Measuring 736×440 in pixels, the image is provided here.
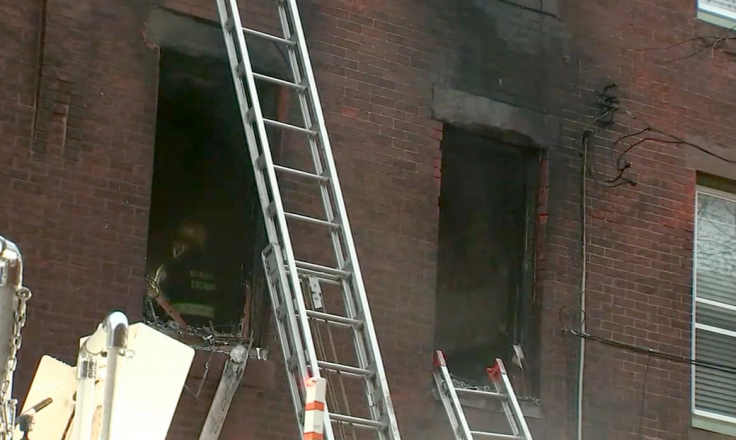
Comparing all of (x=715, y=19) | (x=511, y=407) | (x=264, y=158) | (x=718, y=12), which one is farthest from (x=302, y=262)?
(x=718, y=12)

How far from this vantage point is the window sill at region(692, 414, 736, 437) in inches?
429

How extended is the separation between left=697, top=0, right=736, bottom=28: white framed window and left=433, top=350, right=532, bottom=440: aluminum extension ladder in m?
3.72

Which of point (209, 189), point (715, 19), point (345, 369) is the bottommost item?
point (345, 369)

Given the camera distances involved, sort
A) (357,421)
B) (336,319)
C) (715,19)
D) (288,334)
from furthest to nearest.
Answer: (715,19)
(288,334)
(336,319)
(357,421)

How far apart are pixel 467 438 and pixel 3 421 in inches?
184

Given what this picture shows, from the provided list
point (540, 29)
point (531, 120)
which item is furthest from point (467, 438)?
point (540, 29)

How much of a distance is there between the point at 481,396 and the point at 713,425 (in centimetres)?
215

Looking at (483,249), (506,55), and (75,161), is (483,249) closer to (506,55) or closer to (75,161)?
(506,55)

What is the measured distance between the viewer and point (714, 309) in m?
11.3

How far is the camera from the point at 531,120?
420 inches

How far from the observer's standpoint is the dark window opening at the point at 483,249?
420 inches

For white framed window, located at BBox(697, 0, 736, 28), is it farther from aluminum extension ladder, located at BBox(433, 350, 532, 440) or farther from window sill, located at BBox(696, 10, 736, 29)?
aluminum extension ladder, located at BBox(433, 350, 532, 440)

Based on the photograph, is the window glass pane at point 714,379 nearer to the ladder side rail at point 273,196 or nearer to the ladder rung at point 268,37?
the ladder side rail at point 273,196

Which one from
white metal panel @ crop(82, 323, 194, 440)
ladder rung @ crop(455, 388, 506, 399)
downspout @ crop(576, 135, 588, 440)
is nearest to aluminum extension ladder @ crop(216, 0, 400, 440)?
ladder rung @ crop(455, 388, 506, 399)
